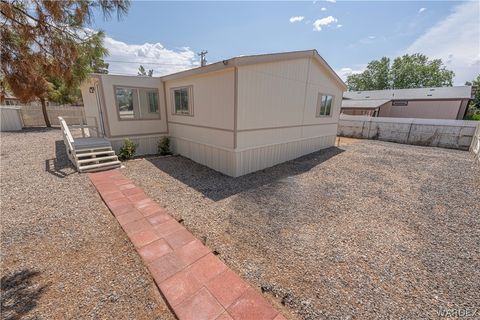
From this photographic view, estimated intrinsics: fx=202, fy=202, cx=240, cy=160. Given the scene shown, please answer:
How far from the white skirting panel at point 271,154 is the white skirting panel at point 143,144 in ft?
15.6

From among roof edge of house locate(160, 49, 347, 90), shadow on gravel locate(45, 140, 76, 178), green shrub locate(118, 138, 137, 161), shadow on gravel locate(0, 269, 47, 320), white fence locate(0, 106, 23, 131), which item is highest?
roof edge of house locate(160, 49, 347, 90)

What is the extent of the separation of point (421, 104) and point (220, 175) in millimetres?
25727

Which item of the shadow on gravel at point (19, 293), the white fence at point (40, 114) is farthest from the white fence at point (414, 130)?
the white fence at point (40, 114)

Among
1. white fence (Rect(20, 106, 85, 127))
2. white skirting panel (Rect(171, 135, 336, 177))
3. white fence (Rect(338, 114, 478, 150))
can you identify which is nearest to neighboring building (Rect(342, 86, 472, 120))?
white fence (Rect(338, 114, 478, 150))

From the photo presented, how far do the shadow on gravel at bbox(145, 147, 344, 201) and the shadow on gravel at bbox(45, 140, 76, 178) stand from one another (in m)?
2.48

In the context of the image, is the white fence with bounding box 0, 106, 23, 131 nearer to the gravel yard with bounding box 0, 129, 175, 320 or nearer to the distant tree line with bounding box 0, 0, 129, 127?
the gravel yard with bounding box 0, 129, 175, 320

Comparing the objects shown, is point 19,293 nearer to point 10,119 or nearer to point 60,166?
point 60,166

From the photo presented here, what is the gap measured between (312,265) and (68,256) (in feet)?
11.6

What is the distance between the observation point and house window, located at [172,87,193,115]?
7609 mm

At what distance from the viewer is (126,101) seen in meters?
8.23

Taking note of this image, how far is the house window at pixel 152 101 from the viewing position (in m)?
8.73

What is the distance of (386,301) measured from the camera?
2.36 metres

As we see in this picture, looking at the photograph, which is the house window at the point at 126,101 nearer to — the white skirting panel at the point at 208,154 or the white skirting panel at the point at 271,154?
the white skirting panel at the point at 208,154

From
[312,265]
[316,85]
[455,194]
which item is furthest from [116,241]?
[316,85]
